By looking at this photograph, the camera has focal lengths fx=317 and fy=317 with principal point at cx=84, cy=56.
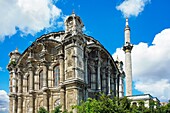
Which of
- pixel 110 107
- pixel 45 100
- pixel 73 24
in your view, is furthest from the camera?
pixel 45 100

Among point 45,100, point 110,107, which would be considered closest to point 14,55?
point 45,100

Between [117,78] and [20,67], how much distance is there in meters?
14.7

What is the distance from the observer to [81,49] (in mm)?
38844

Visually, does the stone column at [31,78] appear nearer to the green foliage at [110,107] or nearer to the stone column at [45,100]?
the stone column at [45,100]

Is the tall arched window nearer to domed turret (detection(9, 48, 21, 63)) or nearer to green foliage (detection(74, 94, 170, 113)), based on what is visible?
domed turret (detection(9, 48, 21, 63))

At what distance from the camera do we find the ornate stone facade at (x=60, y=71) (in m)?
37.2

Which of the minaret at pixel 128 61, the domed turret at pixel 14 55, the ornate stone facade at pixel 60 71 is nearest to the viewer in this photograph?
the ornate stone facade at pixel 60 71

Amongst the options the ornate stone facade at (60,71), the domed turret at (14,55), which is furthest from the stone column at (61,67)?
the domed turret at (14,55)

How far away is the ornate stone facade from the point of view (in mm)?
37219

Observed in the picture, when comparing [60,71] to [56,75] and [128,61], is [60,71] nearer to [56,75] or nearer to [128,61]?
[56,75]

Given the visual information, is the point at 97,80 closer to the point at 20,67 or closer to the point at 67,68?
the point at 67,68

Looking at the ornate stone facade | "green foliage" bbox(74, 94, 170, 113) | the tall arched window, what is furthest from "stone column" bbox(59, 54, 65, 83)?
"green foliage" bbox(74, 94, 170, 113)

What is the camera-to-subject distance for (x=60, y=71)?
38.8 meters

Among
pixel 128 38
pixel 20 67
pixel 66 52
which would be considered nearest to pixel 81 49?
pixel 66 52
